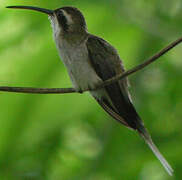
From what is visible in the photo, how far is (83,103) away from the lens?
439 centimetres

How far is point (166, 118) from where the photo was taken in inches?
192

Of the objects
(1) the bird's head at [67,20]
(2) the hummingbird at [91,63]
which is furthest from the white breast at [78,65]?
(1) the bird's head at [67,20]

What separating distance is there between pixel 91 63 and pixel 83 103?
451mm

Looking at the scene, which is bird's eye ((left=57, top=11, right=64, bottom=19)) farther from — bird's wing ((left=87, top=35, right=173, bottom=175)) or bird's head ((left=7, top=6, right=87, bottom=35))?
bird's wing ((left=87, top=35, right=173, bottom=175))

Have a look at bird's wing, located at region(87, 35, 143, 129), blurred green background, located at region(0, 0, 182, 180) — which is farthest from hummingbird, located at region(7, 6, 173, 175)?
blurred green background, located at region(0, 0, 182, 180)

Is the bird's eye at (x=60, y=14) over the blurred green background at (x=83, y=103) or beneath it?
over

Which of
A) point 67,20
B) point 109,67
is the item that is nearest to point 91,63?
point 109,67

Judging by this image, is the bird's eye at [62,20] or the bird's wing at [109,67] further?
the bird's eye at [62,20]

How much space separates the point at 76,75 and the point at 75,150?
1.17m

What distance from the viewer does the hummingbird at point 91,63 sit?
3902 millimetres

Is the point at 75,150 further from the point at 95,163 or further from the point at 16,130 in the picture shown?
the point at 16,130

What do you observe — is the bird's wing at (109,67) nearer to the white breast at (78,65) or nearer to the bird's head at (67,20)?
the white breast at (78,65)

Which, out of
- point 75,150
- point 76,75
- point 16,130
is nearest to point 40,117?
point 16,130

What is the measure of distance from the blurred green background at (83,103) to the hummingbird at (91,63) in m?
0.14
